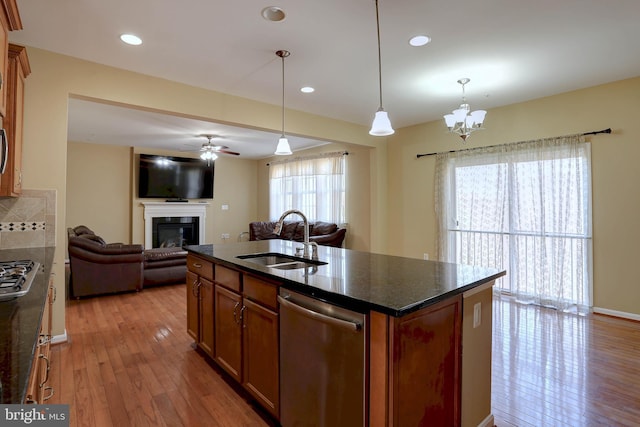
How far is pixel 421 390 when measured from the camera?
146 centimetres

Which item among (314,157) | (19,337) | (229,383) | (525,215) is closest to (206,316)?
(229,383)

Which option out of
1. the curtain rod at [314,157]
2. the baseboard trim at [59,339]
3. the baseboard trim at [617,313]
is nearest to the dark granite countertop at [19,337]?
the baseboard trim at [59,339]

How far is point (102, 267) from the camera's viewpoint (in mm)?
4656

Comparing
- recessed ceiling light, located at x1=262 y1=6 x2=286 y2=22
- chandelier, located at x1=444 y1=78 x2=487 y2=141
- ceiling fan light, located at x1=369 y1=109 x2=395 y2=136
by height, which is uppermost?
recessed ceiling light, located at x1=262 y1=6 x2=286 y2=22

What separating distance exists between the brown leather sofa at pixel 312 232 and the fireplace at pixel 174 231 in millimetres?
1758

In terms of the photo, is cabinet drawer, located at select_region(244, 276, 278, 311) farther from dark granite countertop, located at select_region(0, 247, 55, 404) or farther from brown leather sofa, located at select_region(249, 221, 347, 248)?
brown leather sofa, located at select_region(249, 221, 347, 248)

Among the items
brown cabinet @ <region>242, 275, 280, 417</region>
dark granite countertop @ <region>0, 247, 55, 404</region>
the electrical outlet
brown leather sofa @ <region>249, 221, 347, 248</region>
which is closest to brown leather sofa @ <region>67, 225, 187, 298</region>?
brown leather sofa @ <region>249, 221, 347, 248</region>

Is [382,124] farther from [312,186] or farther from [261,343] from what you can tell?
[312,186]

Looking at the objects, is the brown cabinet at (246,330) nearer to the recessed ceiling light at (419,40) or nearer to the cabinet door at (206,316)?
the cabinet door at (206,316)

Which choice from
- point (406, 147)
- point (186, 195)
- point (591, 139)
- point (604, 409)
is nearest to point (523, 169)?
point (591, 139)

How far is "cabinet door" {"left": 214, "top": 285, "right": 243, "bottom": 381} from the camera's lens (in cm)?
226

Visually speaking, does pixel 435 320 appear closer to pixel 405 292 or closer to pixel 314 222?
pixel 405 292

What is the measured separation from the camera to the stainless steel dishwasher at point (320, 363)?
1421 millimetres

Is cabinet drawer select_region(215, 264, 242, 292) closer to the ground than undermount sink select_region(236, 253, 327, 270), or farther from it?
closer to the ground
